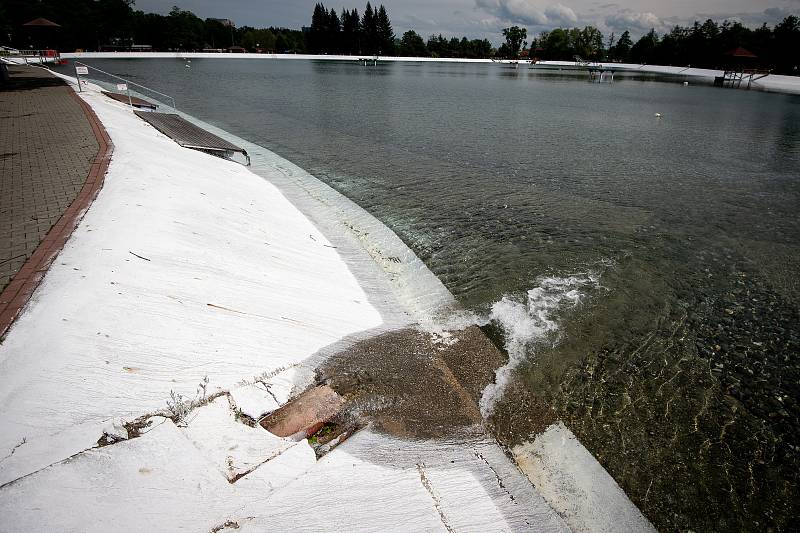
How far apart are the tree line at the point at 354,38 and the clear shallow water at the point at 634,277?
246ft

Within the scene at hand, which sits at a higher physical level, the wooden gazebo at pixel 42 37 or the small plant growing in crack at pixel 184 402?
the wooden gazebo at pixel 42 37

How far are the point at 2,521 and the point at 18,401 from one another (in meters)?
0.96

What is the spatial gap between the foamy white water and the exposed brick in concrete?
4.64m

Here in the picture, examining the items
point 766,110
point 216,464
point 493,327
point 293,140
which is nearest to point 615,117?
point 766,110

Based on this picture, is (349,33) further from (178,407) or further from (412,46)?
(178,407)

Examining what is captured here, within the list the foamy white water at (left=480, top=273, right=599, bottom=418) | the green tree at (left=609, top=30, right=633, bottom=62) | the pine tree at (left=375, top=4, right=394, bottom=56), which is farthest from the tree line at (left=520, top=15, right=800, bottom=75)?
the foamy white water at (left=480, top=273, right=599, bottom=418)

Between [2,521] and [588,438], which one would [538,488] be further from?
[2,521]

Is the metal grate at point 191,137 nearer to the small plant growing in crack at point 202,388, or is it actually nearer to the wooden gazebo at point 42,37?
the small plant growing in crack at point 202,388

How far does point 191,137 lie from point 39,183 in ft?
17.4

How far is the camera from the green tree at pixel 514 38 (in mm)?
154750

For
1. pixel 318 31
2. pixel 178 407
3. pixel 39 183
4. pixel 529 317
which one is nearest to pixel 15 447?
pixel 178 407

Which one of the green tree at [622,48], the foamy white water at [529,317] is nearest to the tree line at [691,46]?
the green tree at [622,48]

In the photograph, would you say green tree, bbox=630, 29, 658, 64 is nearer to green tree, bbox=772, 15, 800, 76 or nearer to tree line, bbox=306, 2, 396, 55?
green tree, bbox=772, 15, 800, 76

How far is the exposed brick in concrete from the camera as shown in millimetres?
4531
